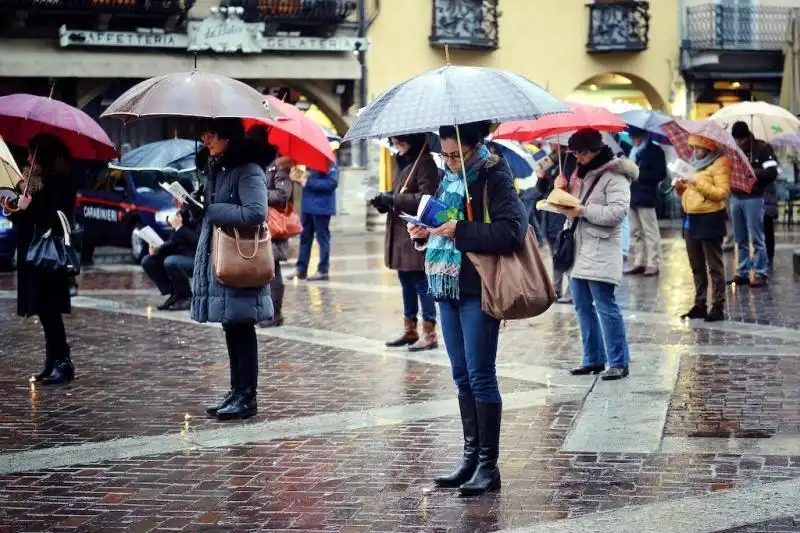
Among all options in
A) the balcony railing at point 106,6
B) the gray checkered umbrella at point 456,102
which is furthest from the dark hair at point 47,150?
the balcony railing at point 106,6

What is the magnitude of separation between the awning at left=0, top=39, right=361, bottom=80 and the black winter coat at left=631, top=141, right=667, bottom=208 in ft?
41.7

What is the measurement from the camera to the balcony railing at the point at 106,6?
2678 centimetres

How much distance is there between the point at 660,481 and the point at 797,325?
240 inches

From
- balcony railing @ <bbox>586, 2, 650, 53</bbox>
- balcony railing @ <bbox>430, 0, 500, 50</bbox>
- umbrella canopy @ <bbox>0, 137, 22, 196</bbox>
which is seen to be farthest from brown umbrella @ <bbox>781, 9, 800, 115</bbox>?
umbrella canopy @ <bbox>0, 137, 22, 196</bbox>

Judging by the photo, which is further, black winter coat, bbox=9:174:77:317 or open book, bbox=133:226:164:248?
open book, bbox=133:226:164:248

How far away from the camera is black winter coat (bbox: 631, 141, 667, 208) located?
17562mm

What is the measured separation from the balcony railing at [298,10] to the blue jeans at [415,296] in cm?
1862

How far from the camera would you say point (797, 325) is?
12.5 metres

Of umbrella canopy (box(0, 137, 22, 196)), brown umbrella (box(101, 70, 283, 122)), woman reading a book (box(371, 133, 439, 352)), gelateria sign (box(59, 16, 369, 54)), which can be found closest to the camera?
umbrella canopy (box(0, 137, 22, 196))

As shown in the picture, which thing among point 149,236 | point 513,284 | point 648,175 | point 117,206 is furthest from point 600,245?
point 117,206

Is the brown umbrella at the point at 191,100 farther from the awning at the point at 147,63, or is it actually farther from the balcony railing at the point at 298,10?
the balcony railing at the point at 298,10

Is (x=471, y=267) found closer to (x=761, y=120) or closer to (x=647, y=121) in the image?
(x=761, y=120)

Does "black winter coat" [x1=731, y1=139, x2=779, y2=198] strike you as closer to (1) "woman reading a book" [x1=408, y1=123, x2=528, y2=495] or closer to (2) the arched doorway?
(1) "woman reading a book" [x1=408, y1=123, x2=528, y2=495]

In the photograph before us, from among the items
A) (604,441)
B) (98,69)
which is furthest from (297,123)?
(98,69)
